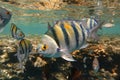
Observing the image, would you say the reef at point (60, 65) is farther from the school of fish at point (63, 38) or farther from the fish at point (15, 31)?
the school of fish at point (63, 38)

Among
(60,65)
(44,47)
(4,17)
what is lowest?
(60,65)

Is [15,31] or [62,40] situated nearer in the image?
[62,40]

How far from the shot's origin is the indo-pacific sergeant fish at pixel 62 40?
2428 mm

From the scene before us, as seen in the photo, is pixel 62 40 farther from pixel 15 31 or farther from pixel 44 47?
pixel 15 31

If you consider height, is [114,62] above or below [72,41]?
below

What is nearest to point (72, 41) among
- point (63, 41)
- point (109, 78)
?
point (63, 41)

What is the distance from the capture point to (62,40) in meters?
2.47

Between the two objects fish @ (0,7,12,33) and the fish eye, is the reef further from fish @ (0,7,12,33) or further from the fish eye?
the fish eye

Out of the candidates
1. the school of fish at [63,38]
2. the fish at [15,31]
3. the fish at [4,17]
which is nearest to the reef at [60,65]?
the fish at [15,31]

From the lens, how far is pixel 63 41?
2465 mm

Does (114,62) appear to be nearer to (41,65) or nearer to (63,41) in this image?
(41,65)

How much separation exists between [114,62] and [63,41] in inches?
296

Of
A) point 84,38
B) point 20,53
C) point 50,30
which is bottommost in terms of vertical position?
point 20,53

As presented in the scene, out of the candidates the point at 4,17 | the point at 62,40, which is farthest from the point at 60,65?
the point at 62,40
